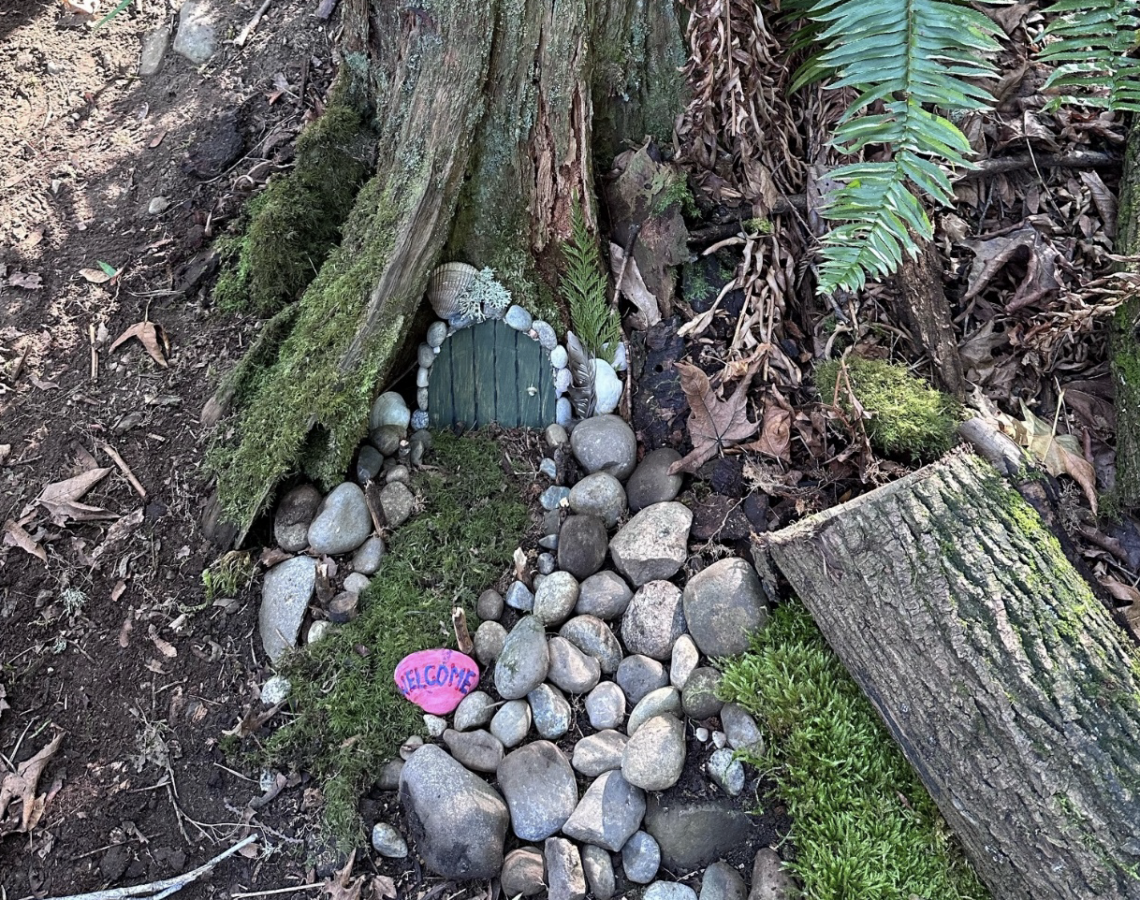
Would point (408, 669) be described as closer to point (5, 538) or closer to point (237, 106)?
point (5, 538)

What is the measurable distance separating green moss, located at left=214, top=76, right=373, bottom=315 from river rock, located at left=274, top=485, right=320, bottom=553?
887 mm

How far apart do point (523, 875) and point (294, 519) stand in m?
1.46

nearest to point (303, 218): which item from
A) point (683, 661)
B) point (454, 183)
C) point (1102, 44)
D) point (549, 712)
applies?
point (454, 183)

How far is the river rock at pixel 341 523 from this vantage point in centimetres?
294

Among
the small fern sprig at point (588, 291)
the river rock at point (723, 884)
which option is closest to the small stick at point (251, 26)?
the small fern sprig at point (588, 291)

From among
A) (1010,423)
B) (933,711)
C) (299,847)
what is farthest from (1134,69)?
(299,847)

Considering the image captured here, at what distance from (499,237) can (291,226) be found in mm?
901

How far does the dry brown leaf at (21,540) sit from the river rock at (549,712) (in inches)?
73.2

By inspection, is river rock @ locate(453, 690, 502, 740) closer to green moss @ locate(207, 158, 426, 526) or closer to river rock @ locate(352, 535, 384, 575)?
river rock @ locate(352, 535, 384, 575)

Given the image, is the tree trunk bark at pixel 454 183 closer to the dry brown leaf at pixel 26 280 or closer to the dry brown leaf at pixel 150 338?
the dry brown leaf at pixel 150 338

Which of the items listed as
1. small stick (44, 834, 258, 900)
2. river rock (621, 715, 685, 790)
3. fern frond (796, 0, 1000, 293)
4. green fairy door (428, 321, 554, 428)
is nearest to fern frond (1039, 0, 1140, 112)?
fern frond (796, 0, 1000, 293)

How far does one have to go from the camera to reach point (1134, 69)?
7.89 feet

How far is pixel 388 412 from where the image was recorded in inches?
124

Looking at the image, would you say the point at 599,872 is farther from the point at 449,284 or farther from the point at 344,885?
the point at 449,284
